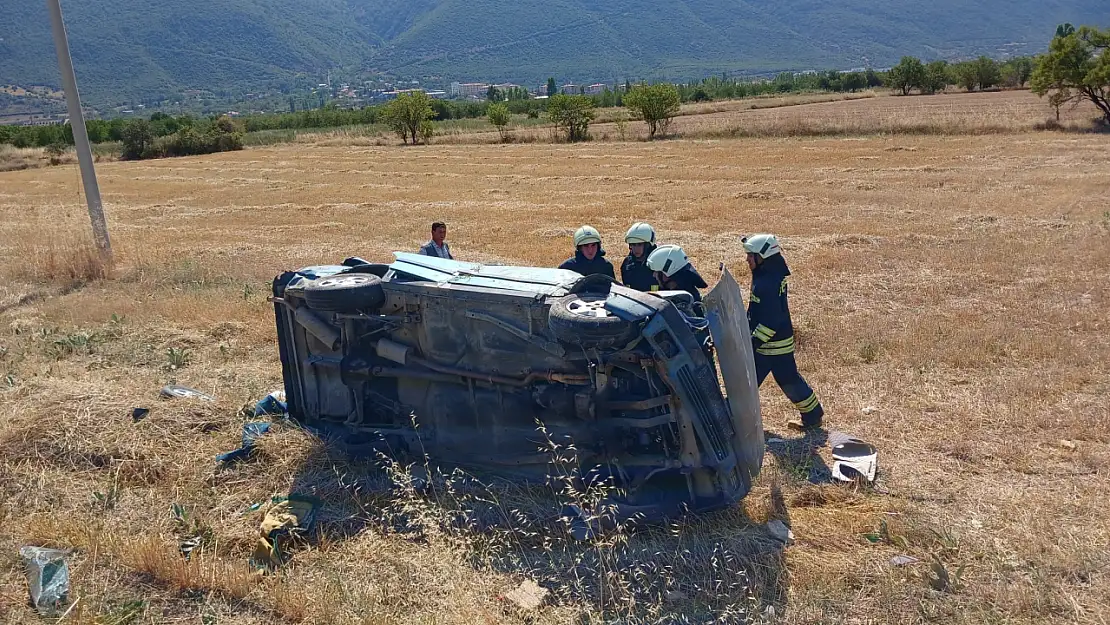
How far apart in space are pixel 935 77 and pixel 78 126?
196 feet

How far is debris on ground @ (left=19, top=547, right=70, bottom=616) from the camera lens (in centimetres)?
392

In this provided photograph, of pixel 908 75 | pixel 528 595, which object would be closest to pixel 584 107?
pixel 908 75

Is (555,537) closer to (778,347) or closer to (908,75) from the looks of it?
(778,347)

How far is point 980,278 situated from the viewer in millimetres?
10297

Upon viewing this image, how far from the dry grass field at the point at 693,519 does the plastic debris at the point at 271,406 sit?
0.89ft

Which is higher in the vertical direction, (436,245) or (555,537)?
(436,245)

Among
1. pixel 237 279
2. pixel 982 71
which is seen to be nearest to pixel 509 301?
pixel 237 279

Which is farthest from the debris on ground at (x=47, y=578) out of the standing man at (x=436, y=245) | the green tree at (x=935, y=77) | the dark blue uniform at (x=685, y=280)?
the green tree at (x=935, y=77)

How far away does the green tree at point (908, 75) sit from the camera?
57.7m

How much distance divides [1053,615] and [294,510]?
4.06 meters

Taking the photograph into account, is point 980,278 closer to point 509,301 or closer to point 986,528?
point 986,528

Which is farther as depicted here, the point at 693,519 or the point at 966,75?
the point at 966,75

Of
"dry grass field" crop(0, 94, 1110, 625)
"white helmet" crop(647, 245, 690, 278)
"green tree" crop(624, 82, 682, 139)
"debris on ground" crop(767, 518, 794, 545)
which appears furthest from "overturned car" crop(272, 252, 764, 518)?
"green tree" crop(624, 82, 682, 139)

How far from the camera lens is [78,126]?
11609 millimetres
